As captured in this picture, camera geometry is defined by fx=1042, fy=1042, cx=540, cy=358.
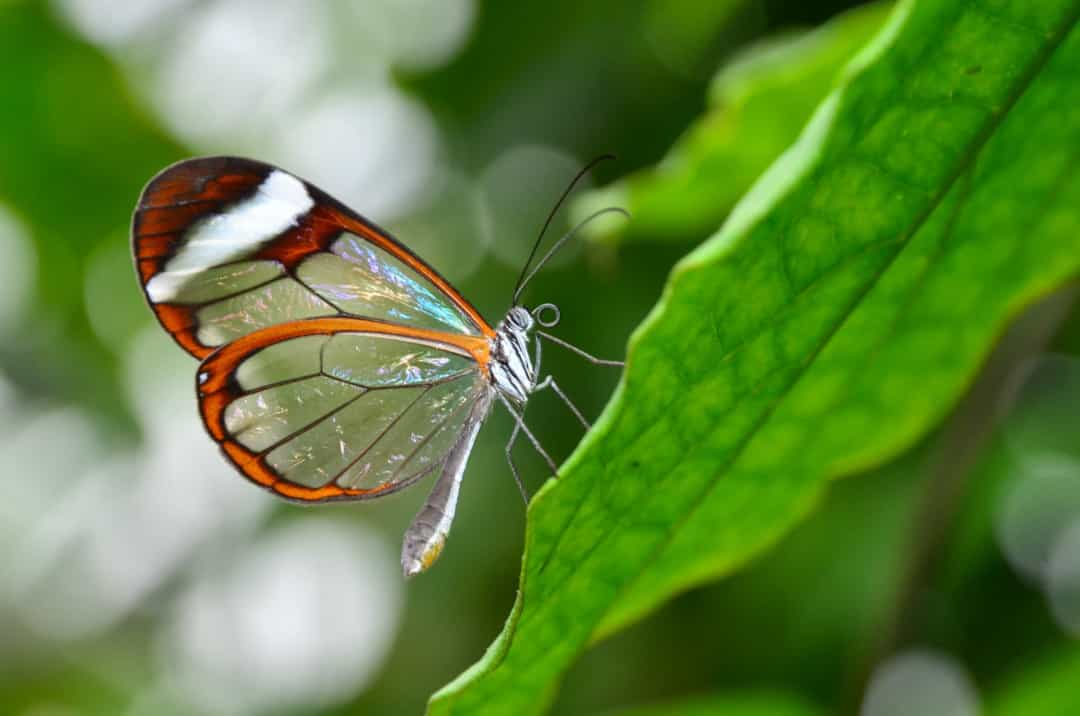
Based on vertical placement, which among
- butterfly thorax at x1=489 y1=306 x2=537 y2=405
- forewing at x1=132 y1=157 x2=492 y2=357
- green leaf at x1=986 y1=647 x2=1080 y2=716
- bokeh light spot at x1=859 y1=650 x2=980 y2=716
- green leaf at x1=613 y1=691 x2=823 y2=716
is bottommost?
bokeh light spot at x1=859 y1=650 x2=980 y2=716

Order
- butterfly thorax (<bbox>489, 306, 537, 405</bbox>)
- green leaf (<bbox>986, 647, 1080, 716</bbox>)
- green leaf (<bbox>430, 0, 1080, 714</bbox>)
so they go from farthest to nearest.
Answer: butterfly thorax (<bbox>489, 306, 537, 405</bbox>), green leaf (<bbox>986, 647, 1080, 716</bbox>), green leaf (<bbox>430, 0, 1080, 714</bbox>)

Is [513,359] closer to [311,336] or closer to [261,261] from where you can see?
[311,336]

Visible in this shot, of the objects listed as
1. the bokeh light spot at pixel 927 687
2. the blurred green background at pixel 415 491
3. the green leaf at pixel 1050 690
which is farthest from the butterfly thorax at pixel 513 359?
the bokeh light spot at pixel 927 687

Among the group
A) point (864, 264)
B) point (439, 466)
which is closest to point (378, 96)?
point (439, 466)

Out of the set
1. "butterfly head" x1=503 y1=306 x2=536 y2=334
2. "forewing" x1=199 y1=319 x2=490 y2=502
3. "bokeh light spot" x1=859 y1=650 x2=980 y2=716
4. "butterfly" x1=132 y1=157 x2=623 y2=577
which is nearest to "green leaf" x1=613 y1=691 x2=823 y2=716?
"butterfly" x1=132 y1=157 x2=623 y2=577

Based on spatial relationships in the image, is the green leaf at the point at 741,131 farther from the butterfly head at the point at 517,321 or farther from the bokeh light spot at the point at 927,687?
the bokeh light spot at the point at 927,687

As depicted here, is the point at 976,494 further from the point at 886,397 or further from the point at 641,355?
the point at 641,355

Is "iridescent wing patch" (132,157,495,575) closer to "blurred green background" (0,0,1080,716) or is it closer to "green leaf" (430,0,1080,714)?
"green leaf" (430,0,1080,714)

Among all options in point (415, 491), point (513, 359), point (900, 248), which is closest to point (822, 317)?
point (900, 248)

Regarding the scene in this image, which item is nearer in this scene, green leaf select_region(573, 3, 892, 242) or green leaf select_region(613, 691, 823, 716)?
green leaf select_region(573, 3, 892, 242)
